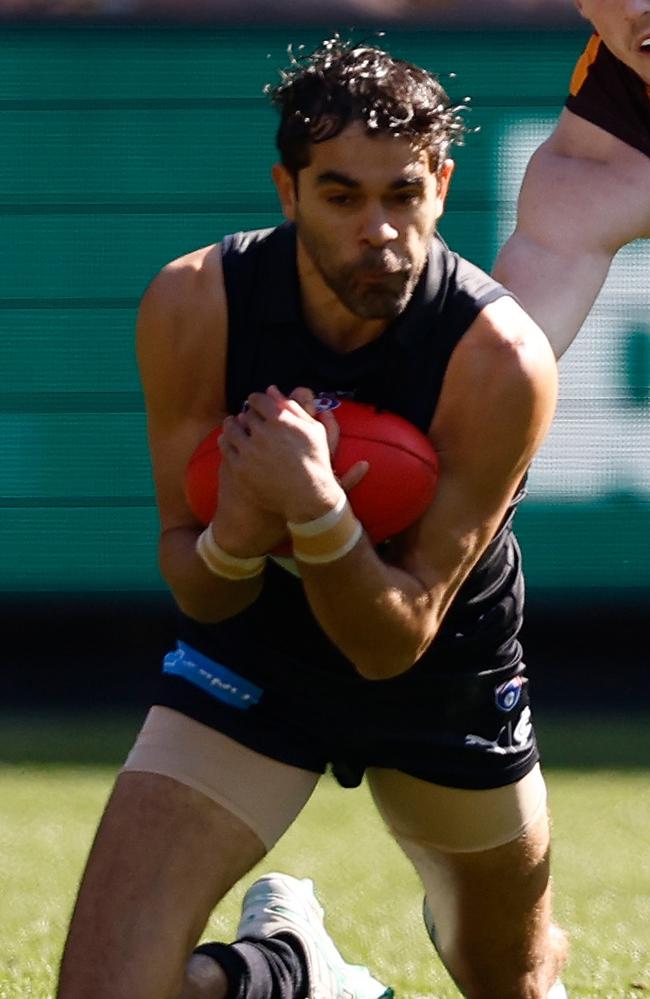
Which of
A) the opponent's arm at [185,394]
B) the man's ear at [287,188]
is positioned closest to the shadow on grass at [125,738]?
the opponent's arm at [185,394]

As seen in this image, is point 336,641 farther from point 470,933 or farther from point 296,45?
point 296,45

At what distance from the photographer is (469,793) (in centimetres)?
357

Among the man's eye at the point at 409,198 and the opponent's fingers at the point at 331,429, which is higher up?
the man's eye at the point at 409,198

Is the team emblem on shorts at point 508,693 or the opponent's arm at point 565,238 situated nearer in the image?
the team emblem on shorts at point 508,693

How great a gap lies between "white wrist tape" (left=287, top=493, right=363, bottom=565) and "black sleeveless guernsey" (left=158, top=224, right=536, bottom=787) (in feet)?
1.08

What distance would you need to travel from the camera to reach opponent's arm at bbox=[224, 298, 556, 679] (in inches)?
124

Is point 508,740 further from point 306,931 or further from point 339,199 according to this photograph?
point 339,199

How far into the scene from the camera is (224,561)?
10.5 ft

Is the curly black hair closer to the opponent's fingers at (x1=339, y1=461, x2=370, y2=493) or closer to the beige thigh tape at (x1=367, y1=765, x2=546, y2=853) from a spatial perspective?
the opponent's fingers at (x1=339, y1=461, x2=370, y2=493)

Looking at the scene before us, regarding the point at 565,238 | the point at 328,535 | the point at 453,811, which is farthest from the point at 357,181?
the point at 565,238

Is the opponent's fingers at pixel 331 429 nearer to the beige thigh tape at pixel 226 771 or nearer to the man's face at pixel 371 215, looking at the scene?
the man's face at pixel 371 215

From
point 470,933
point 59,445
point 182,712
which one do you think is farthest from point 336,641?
point 59,445

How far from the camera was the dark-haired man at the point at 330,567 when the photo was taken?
317cm

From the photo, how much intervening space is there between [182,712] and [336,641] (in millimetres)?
412
